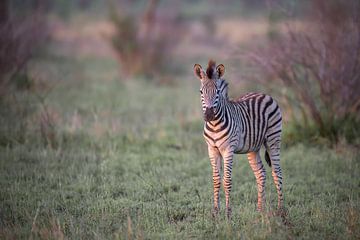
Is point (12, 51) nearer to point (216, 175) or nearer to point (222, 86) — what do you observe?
point (222, 86)

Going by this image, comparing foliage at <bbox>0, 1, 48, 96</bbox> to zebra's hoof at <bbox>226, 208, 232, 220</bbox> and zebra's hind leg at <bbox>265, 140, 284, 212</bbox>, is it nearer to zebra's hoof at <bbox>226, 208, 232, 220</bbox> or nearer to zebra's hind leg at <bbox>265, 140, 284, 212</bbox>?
zebra's hind leg at <bbox>265, 140, 284, 212</bbox>

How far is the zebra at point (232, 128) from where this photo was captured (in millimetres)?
6828

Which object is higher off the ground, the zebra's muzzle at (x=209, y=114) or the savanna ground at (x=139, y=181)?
the zebra's muzzle at (x=209, y=114)

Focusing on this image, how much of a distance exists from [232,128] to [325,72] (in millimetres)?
4605

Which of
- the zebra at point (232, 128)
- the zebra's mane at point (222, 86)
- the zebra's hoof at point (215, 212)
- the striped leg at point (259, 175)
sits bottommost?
the zebra's hoof at point (215, 212)

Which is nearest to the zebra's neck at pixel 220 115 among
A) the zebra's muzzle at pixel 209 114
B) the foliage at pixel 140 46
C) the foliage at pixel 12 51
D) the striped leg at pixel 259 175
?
the zebra's muzzle at pixel 209 114

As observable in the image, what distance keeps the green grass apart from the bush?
0.74 m

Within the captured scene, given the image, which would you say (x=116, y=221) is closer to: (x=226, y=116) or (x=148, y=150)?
(x=226, y=116)

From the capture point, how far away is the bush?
35.0 ft

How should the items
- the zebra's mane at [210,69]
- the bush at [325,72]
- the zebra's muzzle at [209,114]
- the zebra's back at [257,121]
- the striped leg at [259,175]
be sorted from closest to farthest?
the zebra's muzzle at [209,114] < the zebra's mane at [210,69] < the zebra's back at [257,121] < the striped leg at [259,175] < the bush at [325,72]

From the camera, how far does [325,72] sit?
10.9 metres

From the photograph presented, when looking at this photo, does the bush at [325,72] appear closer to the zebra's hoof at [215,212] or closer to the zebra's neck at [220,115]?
the zebra's neck at [220,115]

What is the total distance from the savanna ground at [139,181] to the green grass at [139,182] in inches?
0.8

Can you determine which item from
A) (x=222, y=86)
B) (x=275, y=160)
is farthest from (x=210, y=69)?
(x=275, y=160)
